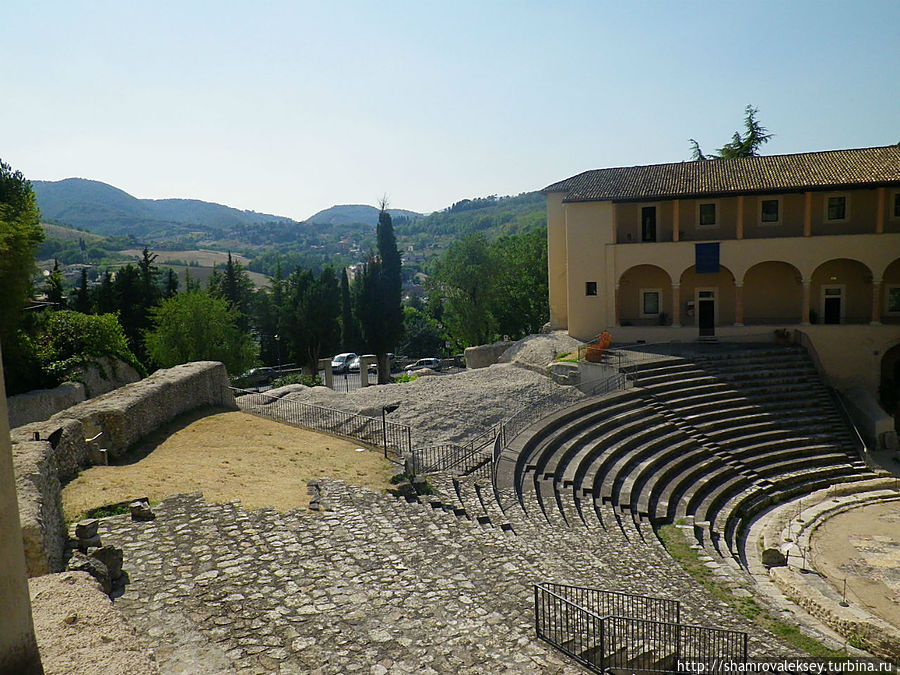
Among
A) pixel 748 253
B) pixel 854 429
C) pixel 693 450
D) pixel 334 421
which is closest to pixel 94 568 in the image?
pixel 334 421

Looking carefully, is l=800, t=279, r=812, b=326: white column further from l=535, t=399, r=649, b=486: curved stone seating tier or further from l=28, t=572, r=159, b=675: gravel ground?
l=28, t=572, r=159, b=675: gravel ground

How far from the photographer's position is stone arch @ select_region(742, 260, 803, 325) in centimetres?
3334

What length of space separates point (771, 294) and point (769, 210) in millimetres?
4470

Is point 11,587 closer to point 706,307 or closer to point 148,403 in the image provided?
point 148,403

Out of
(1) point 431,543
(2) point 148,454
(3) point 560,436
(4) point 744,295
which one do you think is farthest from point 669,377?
(2) point 148,454

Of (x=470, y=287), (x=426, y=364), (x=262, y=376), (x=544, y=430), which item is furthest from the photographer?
(x=426, y=364)

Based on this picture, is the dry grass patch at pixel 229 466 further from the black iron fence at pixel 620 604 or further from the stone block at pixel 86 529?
the black iron fence at pixel 620 604

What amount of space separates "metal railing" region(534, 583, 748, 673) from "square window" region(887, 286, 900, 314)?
94.3 feet

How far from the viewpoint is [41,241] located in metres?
24.0

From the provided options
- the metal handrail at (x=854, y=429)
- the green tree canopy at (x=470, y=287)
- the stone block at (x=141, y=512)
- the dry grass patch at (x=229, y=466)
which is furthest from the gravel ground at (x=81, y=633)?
the green tree canopy at (x=470, y=287)

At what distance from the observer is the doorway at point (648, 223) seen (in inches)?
1321

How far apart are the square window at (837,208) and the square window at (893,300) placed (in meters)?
4.36

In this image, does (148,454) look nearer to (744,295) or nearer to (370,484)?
(370,484)

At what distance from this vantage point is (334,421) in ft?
72.3
